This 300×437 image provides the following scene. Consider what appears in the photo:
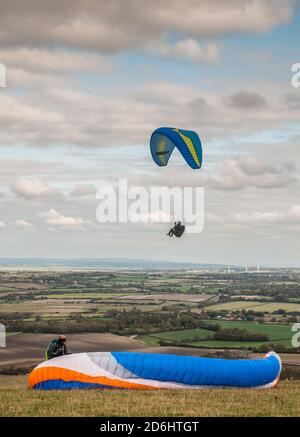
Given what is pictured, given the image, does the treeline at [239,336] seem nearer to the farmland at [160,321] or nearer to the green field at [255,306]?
the farmland at [160,321]

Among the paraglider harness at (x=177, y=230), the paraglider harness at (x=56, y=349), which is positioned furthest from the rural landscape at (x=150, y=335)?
the paraglider harness at (x=177, y=230)

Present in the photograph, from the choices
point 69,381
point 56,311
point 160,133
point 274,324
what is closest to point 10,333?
point 56,311

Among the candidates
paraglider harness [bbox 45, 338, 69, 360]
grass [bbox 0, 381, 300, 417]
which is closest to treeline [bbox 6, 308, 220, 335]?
paraglider harness [bbox 45, 338, 69, 360]

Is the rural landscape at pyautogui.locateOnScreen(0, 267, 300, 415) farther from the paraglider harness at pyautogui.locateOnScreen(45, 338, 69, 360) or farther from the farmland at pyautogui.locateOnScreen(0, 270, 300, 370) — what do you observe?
the paraglider harness at pyautogui.locateOnScreen(45, 338, 69, 360)

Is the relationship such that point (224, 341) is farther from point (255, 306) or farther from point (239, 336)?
point (255, 306)
